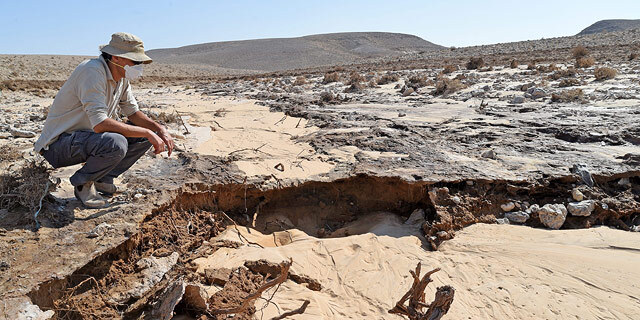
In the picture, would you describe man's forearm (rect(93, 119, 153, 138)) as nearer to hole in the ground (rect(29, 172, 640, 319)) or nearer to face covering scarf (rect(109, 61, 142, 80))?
face covering scarf (rect(109, 61, 142, 80))

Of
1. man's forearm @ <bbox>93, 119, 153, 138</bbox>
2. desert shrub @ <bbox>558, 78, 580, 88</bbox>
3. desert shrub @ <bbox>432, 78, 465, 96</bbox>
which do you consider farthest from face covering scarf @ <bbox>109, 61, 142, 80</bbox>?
desert shrub @ <bbox>558, 78, 580, 88</bbox>

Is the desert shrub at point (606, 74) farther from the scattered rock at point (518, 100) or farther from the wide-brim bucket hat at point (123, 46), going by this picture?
the wide-brim bucket hat at point (123, 46)

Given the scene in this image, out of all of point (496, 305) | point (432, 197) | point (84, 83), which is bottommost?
point (496, 305)

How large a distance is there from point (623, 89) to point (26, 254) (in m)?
10.2

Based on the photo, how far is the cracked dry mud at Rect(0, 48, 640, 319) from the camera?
2.77 metres

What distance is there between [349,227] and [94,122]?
248 centimetres

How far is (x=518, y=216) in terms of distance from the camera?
13.4 feet

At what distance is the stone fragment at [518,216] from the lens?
13.4ft

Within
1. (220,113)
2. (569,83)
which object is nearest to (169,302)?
(220,113)

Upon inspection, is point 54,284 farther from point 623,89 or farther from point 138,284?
point 623,89

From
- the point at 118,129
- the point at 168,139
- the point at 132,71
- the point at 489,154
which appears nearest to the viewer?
the point at 118,129

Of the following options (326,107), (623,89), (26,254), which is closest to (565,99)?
(623,89)

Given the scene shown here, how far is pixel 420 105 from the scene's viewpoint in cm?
919

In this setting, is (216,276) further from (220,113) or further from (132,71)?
(220,113)
